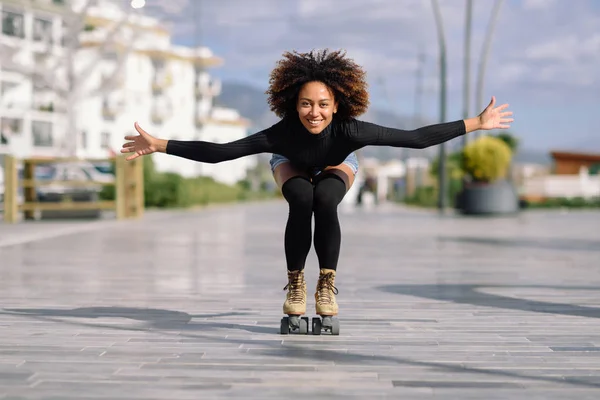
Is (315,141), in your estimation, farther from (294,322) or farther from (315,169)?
(294,322)

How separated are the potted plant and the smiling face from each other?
908 inches

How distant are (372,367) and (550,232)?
1609cm

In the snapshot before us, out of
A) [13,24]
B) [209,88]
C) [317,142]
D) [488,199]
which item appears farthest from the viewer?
[209,88]

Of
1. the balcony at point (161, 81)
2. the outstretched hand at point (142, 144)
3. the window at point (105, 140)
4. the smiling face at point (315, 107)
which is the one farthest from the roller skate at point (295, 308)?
the balcony at point (161, 81)

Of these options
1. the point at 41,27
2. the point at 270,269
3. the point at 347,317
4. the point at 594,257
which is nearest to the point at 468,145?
the point at 594,257

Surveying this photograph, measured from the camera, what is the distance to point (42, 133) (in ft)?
240

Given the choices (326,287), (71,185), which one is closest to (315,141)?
(326,287)

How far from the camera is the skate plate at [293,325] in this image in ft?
19.0

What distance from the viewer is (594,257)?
42.6ft

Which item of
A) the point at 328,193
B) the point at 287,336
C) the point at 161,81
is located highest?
the point at 161,81

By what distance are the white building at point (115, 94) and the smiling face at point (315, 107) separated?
38.0 m

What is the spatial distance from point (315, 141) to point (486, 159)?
23.2 metres

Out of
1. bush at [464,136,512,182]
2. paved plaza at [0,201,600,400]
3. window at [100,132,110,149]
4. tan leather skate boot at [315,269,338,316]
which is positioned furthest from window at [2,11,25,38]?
tan leather skate boot at [315,269,338,316]

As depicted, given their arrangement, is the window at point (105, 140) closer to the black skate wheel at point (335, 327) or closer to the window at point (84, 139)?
the window at point (84, 139)
